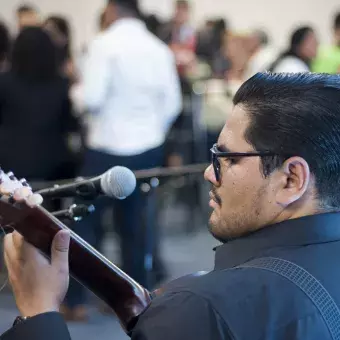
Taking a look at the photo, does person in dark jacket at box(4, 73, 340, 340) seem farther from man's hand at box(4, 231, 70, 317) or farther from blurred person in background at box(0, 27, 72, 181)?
blurred person in background at box(0, 27, 72, 181)

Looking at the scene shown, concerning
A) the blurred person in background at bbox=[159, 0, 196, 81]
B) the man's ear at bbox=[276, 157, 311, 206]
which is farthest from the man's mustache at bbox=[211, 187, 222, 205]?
the blurred person in background at bbox=[159, 0, 196, 81]

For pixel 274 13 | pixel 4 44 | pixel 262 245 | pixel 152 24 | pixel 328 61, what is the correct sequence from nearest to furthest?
pixel 262 245 → pixel 4 44 → pixel 328 61 → pixel 152 24 → pixel 274 13

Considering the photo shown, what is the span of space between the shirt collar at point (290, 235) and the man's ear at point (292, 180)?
31 millimetres

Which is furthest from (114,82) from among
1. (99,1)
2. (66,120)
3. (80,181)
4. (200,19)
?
(200,19)

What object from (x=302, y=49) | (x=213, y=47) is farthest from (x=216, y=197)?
(x=213, y=47)

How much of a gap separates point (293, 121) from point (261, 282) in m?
0.21

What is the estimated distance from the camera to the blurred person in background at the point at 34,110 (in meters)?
2.89

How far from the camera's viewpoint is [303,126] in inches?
39.5

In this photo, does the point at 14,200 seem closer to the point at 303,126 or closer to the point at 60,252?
the point at 60,252

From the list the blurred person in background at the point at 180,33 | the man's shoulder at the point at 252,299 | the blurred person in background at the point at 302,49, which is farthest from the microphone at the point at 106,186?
the blurred person in background at the point at 180,33

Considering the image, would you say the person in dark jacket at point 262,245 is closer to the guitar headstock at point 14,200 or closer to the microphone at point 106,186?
the guitar headstock at point 14,200

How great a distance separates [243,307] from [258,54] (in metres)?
4.66

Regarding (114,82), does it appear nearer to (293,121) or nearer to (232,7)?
(293,121)

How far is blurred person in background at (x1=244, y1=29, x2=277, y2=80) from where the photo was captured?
5176 mm
